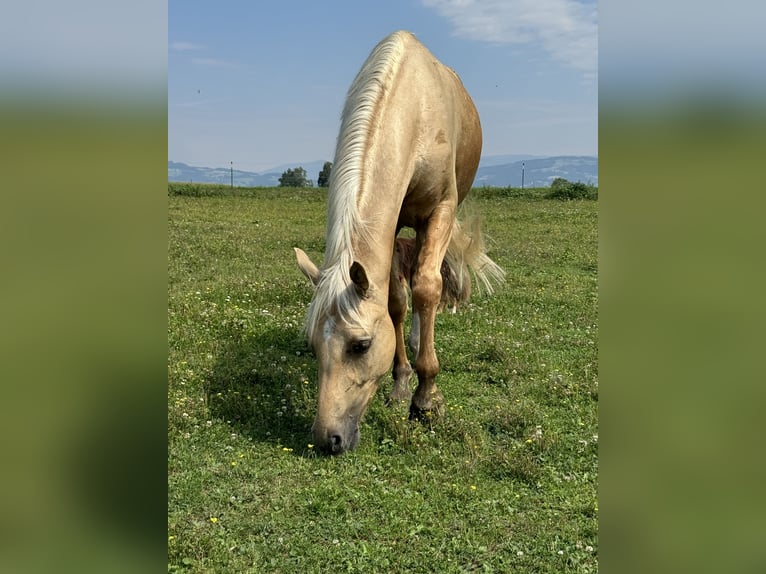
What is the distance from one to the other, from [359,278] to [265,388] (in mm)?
2136

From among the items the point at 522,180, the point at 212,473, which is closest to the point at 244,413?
the point at 212,473

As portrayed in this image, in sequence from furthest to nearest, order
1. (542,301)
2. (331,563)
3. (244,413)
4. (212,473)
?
(542,301) → (244,413) → (212,473) → (331,563)

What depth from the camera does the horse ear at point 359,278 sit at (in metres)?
4.23

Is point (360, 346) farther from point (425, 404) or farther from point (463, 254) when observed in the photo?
point (463, 254)

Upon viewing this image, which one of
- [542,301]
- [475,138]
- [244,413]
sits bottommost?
[244,413]

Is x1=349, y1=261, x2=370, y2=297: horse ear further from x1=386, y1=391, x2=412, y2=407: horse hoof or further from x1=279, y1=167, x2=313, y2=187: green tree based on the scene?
x1=279, y1=167, x2=313, y2=187: green tree

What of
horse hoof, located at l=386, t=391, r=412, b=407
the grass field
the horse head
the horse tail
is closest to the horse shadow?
the grass field

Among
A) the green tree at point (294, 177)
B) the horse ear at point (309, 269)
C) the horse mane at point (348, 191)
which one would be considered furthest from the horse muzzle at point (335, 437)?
the green tree at point (294, 177)

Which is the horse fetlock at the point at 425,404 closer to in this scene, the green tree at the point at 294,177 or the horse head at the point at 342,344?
the horse head at the point at 342,344

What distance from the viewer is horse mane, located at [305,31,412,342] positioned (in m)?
4.37

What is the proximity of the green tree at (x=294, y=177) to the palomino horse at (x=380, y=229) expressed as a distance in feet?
178
